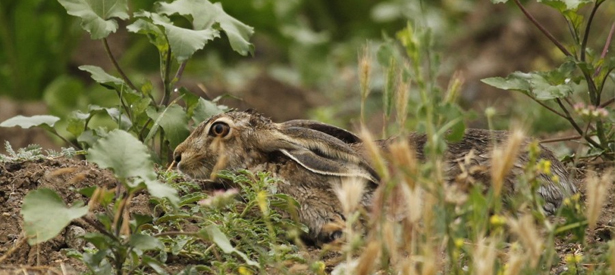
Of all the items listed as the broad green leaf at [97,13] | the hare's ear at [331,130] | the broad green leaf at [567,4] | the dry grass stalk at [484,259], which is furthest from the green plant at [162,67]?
the dry grass stalk at [484,259]

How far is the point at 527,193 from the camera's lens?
3.71m

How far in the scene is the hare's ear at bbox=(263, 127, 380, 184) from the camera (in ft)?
16.3

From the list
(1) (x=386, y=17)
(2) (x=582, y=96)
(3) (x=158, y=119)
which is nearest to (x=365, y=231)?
(3) (x=158, y=119)

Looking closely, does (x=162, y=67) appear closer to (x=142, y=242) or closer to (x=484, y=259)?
(x=142, y=242)

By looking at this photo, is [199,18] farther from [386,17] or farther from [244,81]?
[386,17]

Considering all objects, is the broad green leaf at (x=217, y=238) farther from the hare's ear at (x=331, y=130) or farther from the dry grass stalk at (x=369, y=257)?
the hare's ear at (x=331, y=130)

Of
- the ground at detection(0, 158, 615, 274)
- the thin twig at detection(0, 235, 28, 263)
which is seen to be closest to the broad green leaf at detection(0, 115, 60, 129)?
the ground at detection(0, 158, 615, 274)

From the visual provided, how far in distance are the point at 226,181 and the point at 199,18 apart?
0.86 metres

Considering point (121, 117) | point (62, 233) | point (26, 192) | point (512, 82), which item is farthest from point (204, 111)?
point (512, 82)

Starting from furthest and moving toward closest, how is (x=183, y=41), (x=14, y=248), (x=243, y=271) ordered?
(x=183, y=41) → (x=14, y=248) → (x=243, y=271)

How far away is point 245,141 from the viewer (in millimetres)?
5391

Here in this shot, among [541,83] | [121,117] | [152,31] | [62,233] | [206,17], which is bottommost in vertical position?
[62,233]

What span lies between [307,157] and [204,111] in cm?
84

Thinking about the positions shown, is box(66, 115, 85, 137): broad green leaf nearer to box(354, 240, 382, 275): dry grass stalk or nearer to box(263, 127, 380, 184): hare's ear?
box(263, 127, 380, 184): hare's ear
